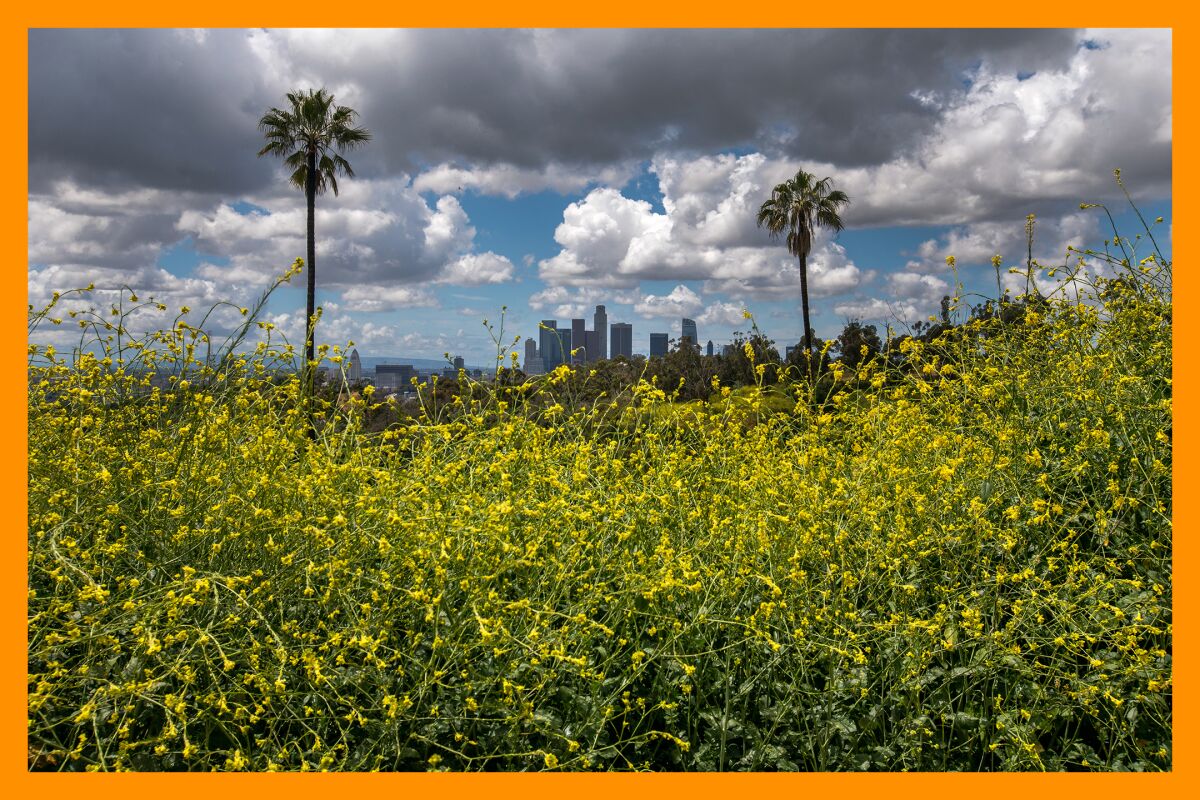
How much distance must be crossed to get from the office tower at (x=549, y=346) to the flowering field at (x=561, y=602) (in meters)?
0.88

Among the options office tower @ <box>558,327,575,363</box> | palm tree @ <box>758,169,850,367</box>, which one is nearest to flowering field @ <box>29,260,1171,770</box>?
office tower @ <box>558,327,575,363</box>

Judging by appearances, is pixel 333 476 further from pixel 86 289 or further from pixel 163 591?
pixel 86 289

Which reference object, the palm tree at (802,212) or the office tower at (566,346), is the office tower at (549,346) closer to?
the office tower at (566,346)

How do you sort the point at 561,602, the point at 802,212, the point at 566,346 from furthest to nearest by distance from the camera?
1. the point at 802,212
2. the point at 566,346
3. the point at 561,602

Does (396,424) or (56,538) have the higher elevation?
(396,424)

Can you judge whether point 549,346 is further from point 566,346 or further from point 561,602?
point 561,602

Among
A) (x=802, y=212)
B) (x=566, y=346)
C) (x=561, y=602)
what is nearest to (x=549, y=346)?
(x=566, y=346)

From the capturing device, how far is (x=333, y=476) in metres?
3.54

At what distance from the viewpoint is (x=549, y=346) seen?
511 centimetres

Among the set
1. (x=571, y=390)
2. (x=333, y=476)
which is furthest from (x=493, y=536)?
(x=571, y=390)

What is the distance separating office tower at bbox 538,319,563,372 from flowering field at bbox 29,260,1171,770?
88 cm

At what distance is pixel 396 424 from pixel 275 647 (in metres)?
2.52

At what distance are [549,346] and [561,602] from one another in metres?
2.34

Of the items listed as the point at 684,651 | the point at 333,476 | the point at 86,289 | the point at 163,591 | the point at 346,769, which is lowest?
the point at 346,769
